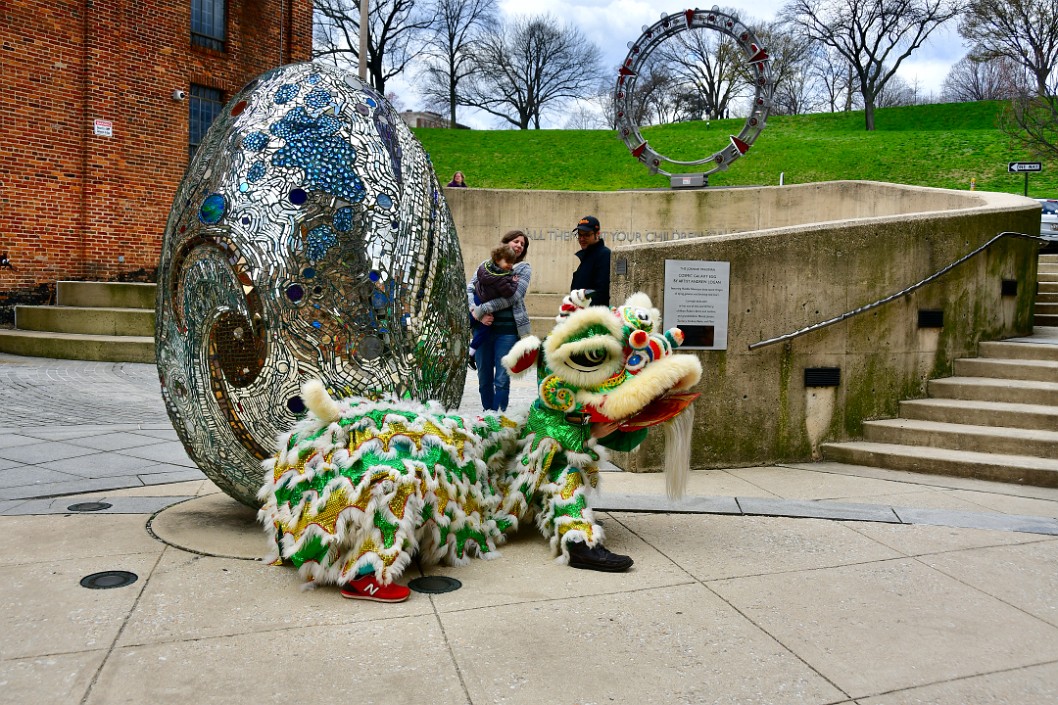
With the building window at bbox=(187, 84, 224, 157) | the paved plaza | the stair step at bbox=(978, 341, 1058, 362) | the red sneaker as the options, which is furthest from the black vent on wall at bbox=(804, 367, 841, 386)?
the building window at bbox=(187, 84, 224, 157)

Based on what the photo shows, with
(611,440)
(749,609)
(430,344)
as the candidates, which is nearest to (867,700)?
(749,609)

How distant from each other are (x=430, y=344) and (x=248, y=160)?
1249 millimetres

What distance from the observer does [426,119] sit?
60.2 metres

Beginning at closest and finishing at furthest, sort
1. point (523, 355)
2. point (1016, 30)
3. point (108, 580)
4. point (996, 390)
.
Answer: point (108, 580)
point (523, 355)
point (996, 390)
point (1016, 30)

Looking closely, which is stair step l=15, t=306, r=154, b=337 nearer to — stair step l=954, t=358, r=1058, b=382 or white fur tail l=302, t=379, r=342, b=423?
white fur tail l=302, t=379, r=342, b=423

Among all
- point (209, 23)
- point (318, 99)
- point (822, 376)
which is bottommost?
point (822, 376)

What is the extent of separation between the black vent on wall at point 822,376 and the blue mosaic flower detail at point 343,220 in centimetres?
434

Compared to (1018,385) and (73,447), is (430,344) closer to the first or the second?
(73,447)

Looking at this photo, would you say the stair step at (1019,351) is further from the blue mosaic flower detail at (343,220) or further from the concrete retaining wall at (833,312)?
the blue mosaic flower detail at (343,220)

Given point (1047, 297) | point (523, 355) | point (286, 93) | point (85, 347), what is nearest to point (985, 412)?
point (523, 355)

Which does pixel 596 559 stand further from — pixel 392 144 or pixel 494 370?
pixel 494 370

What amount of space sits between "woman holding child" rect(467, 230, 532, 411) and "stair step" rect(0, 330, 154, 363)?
7523 millimetres

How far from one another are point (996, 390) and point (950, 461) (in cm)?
135

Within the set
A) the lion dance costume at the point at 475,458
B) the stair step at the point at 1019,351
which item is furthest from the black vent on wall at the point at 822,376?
the lion dance costume at the point at 475,458
